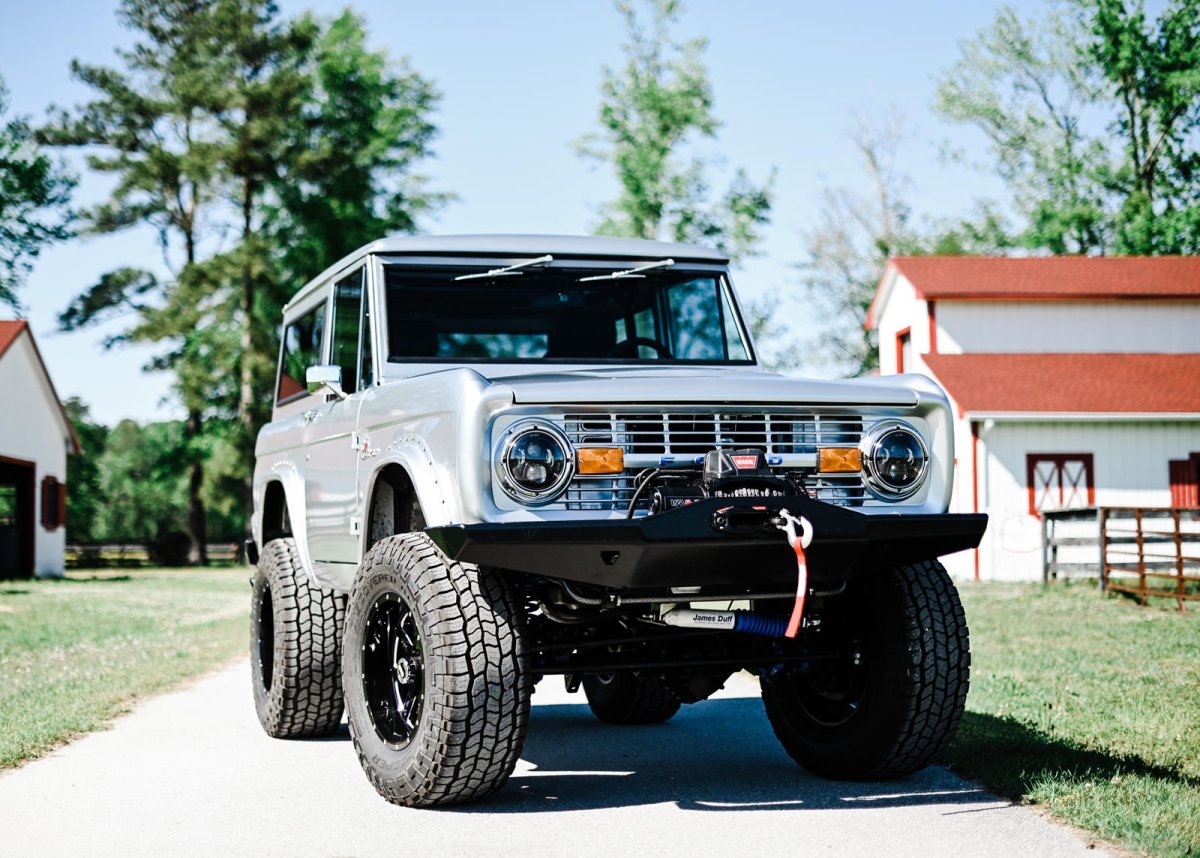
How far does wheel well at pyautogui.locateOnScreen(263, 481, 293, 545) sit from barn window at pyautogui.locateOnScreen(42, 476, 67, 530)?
3021 centimetres

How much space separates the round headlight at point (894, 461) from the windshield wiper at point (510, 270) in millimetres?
2099

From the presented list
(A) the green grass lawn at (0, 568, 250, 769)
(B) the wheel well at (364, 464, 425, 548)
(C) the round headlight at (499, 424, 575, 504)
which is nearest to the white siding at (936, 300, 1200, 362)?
(A) the green grass lawn at (0, 568, 250, 769)

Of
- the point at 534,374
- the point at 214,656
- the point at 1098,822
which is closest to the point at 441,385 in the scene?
the point at 534,374

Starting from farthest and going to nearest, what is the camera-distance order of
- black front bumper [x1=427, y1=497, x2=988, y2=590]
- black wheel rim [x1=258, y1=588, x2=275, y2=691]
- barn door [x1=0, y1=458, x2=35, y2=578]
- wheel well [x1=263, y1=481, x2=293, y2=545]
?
1. barn door [x1=0, y1=458, x2=35, y2=578]
2. wheel well [x1=263, y1=481, x2=293, y2=545]
3. black wheel rim [x1=258, y1=588, x2=275, y2=691]
4. black front bumper [x1=427, y1=497, x2=988, y2=590]

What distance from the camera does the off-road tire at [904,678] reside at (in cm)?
607

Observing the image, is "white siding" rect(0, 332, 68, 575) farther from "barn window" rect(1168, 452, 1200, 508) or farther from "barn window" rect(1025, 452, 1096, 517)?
"barn window" rect(1168, 452, 1200, 508)

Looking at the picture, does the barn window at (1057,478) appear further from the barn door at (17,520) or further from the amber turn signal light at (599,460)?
the barn door at (17,520)

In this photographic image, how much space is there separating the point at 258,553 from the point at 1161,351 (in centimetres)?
2582

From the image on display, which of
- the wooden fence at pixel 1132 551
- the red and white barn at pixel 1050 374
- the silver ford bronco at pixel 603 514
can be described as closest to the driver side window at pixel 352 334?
the silver ford bronco at pixel 603 514

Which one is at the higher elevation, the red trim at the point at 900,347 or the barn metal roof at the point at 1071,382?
the red trim at the point at 900,347

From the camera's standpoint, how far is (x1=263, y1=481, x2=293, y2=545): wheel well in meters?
9.05

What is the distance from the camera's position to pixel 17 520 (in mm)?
36031

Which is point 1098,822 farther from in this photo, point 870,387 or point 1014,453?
point 1014,453

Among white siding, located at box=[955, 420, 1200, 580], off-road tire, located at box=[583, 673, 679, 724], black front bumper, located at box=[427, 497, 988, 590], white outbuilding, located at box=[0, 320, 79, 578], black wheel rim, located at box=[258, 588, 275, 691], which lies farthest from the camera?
white outbuilding, located at box=[0, 320, 79, 578]
